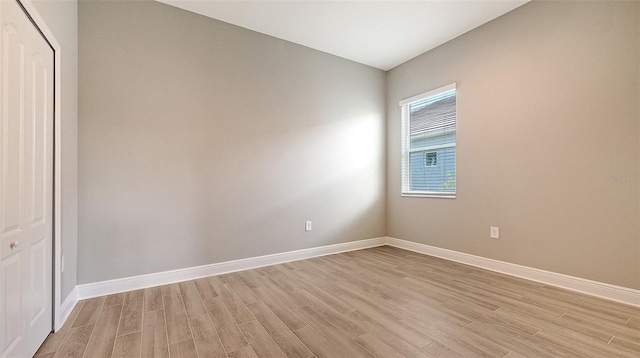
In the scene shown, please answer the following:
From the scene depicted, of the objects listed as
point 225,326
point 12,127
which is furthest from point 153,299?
point 12,127

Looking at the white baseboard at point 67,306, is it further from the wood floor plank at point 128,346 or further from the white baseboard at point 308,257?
the wood floor plank at point 128,346

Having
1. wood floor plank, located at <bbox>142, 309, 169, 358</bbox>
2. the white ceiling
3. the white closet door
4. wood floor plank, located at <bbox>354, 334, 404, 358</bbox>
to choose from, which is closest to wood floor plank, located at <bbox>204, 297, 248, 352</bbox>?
wood floor plank, located at <bbox>142, 309, 169, 358</bbox>

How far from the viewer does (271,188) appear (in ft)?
11.3

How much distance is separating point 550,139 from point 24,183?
4.09 metres

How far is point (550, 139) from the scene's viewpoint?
8.87 ft

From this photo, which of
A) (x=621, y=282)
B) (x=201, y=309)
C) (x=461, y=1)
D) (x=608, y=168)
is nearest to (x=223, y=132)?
(x=201, y=309)

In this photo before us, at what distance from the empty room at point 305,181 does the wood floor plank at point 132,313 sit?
1.0 inches

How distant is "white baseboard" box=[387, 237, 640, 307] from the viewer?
227cm

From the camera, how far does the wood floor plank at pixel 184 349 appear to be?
5.25 ft

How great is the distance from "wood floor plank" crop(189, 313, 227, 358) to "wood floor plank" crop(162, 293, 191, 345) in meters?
0.05

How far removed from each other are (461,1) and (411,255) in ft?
10.1

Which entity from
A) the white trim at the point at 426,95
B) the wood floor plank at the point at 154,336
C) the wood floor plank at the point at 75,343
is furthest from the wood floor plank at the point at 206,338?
the white trim at the point at 426,95

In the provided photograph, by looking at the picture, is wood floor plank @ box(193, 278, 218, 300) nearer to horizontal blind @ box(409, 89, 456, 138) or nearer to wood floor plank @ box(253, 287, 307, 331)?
wood floor plank @ box(253, 287, 307, 331)

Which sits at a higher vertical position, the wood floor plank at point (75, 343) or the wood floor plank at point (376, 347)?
the wood floor plank at point (376, 347)
